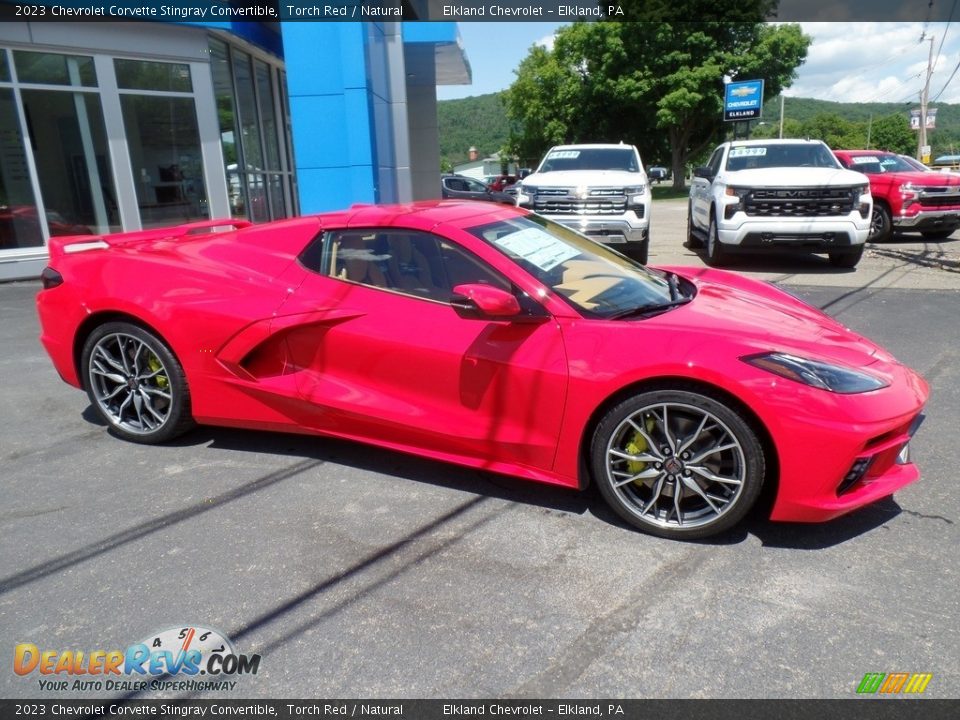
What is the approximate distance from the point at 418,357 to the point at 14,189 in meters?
10.3

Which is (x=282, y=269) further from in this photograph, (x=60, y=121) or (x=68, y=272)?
(x=60, y=121)

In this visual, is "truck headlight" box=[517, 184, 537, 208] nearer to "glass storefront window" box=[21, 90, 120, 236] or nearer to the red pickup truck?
the red pickup truck

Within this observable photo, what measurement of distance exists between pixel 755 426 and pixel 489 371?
3.77 feet

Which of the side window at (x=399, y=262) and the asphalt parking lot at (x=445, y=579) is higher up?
the side window at (x=399, y=262)

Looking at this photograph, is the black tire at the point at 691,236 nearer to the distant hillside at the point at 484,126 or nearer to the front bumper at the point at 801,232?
the front bumper at the point at 801,232

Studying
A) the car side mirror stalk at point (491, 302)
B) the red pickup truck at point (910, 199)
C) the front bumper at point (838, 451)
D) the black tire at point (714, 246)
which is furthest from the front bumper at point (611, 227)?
the front bumper at point (838, 451)

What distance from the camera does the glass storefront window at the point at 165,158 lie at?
38.8 feet

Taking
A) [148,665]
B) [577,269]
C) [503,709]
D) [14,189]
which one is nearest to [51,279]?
[148,665]

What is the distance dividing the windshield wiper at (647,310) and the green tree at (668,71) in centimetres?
3877

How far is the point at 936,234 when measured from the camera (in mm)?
14055

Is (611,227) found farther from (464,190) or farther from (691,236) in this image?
(464,190)

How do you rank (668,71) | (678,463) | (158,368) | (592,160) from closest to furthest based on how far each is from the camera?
(678,463), (158,368), (592,160), (668,71)

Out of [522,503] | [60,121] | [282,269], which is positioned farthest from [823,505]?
[60,121]

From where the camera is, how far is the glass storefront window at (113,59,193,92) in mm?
11500
